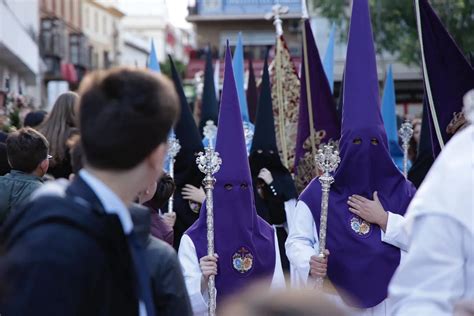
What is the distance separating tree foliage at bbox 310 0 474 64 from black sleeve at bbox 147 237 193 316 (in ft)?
69.2

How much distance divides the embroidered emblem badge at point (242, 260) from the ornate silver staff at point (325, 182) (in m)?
0.43

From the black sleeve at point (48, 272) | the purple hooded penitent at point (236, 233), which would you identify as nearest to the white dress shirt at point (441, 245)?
the black sleeve at point (48, 272)

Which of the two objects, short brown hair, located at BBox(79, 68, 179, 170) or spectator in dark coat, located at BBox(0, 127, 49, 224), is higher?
short brown hair, located at BBox(79, 68, 179, 170)

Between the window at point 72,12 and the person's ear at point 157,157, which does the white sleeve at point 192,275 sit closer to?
the person's ear at point 157,157

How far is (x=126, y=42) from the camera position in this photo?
72.1 m

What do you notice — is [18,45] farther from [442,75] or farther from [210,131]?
[442,75]

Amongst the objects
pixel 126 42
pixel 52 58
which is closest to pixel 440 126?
pixel 52 58

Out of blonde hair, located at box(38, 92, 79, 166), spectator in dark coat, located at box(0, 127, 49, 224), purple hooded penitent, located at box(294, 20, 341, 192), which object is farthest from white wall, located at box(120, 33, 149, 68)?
spectator in dark coat, located at box(0, 127, 49, 224)

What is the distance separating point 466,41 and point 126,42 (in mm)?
51050

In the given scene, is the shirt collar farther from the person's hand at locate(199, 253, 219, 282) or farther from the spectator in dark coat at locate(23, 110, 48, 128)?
the spectator in dark coat at locate(23, 110, 48, 128)

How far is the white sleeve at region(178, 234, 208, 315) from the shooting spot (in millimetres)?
4828

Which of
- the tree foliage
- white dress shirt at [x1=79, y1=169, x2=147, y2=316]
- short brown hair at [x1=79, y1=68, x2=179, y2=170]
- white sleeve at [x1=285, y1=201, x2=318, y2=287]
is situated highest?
the tree foliage

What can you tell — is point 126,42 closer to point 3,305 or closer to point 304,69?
point 304,69

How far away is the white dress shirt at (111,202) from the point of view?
2223 millimetres
